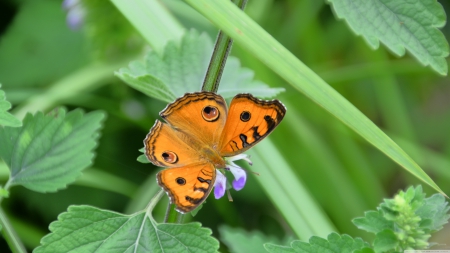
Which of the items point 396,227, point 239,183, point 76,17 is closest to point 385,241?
point 396,227

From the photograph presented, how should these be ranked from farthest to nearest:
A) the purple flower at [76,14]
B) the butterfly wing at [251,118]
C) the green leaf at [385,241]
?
the purple flower at [76,14] < the butterfly wing at [251,118] < the green leaf at [385,241]

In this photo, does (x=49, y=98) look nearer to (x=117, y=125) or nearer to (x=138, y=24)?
(x=117, y=125)

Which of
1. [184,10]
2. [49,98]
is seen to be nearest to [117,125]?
[49,98]

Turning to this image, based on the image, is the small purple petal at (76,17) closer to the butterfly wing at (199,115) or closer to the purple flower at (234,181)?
the butterfly wing at (199,115)

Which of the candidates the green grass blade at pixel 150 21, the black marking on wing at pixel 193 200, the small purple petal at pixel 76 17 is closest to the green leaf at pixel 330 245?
the black marking on wing at pixel 193 200

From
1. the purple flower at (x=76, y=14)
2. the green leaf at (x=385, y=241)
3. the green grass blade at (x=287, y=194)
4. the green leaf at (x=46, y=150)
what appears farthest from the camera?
the purple flower at (x=76, y=14)

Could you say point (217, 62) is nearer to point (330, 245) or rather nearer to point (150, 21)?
point (330, 245)
